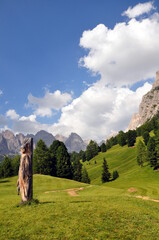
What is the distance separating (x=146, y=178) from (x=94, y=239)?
76399mm

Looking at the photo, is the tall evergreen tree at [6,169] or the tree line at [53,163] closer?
the tree line at [53,163]

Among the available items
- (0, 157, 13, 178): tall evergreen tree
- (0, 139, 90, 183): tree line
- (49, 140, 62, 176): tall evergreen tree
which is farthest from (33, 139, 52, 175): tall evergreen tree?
(0, 157, 13, 178): tall evergreen tree

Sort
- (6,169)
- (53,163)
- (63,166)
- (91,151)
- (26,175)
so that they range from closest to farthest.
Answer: (26,175) → (63,166) → (53,163) → (6,169) → (91,151)

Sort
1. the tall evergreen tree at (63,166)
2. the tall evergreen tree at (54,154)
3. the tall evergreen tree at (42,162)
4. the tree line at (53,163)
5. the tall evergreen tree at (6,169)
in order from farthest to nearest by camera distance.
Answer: the tall evergreen tree at (6,169)
the tall evergreen tree at (54,154)
the tall evergreen tree at (63,166)
the tree line at (53,163)
the tall evergreen tree at (42,162)

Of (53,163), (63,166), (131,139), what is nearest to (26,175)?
(63,166)

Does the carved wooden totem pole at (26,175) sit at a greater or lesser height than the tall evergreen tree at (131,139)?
lesser

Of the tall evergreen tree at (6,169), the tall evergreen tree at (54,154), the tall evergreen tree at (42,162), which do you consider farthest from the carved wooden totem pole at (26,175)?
the tall evergreen tree at (6,169)

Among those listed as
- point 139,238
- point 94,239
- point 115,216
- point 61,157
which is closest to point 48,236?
point 94,239

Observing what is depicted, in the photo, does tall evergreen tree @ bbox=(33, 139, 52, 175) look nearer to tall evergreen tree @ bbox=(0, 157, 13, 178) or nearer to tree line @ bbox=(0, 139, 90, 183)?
tree line @ bbox=(0, 139, 90, 183)

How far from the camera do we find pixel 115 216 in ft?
58.1

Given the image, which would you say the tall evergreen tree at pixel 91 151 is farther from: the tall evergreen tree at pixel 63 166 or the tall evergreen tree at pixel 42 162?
the tall evergreen tree at pixel 42 162

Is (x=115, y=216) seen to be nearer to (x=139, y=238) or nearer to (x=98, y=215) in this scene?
(x=98, y=215)

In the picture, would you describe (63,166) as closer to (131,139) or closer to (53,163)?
(53,163)

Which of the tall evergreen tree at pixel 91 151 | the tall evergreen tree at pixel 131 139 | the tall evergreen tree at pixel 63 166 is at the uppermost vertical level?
the tall evergreen tree at pixel 131 139
